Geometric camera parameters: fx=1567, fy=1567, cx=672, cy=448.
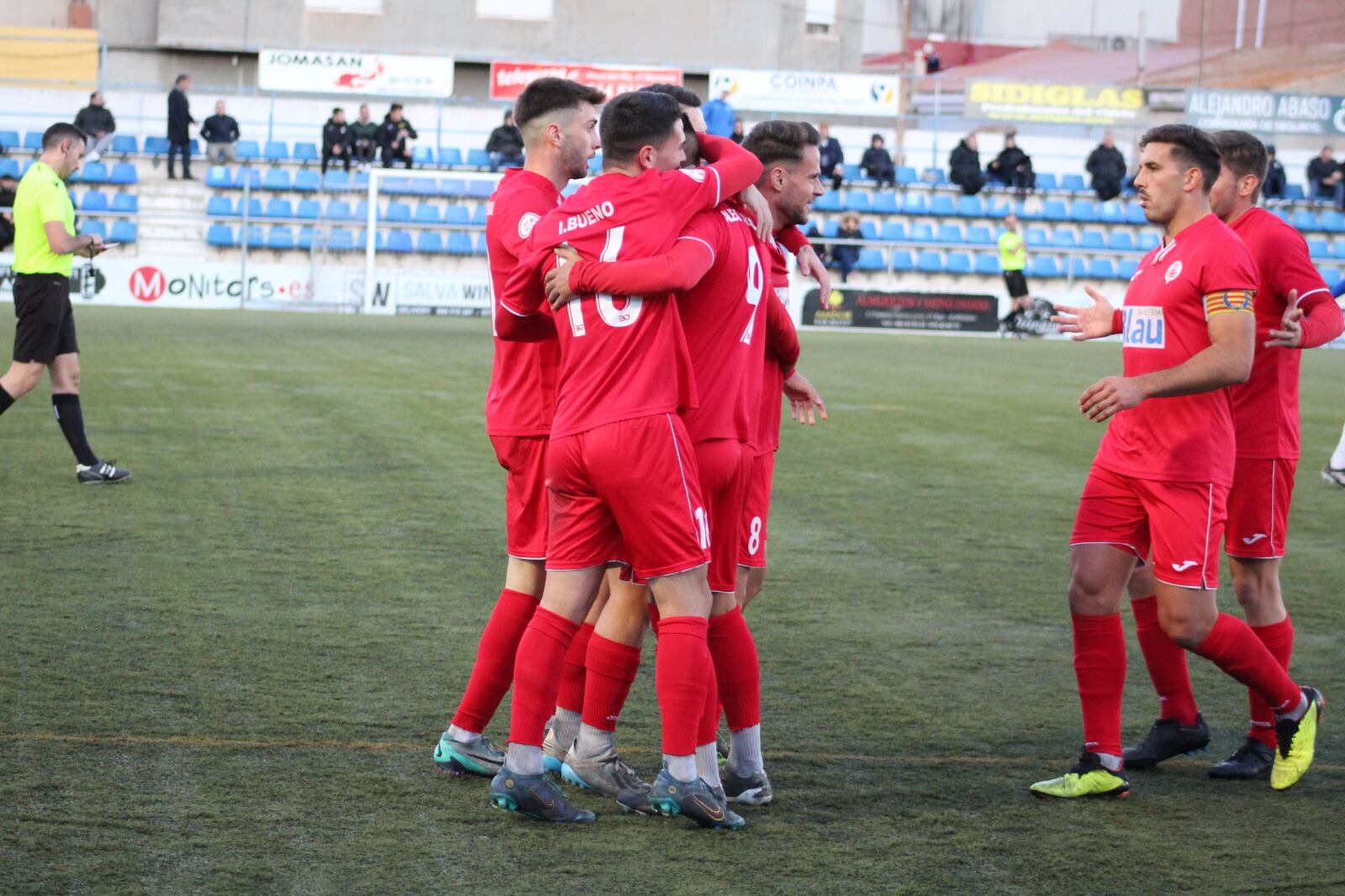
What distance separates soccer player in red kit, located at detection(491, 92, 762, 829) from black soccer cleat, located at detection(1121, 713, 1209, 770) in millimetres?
1454

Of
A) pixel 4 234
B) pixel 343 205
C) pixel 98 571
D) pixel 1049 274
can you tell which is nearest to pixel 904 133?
pixel 1049 274

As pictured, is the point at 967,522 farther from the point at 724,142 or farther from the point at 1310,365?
the point at 1310,365

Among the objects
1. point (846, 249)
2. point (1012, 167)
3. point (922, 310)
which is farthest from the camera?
point (1012, 167)

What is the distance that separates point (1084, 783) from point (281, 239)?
28495mm

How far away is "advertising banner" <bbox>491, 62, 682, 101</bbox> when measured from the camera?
35594 mm

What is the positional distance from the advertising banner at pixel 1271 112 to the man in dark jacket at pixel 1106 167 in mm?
4892

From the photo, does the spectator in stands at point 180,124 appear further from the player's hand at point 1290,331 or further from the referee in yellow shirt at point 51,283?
the player's hand at point 1290,331

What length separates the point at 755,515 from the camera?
4426 mm

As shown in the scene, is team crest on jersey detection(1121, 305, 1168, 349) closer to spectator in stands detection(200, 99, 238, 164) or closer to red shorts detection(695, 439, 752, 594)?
red shorts detection(695, 439, 752, 594)

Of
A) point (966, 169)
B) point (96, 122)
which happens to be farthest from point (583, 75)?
point (96, 122)

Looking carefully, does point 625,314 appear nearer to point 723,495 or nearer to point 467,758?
point 723,495

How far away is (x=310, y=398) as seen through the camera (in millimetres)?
13789

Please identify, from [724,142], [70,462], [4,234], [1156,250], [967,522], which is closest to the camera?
[724,142]

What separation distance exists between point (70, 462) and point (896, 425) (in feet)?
22.0
